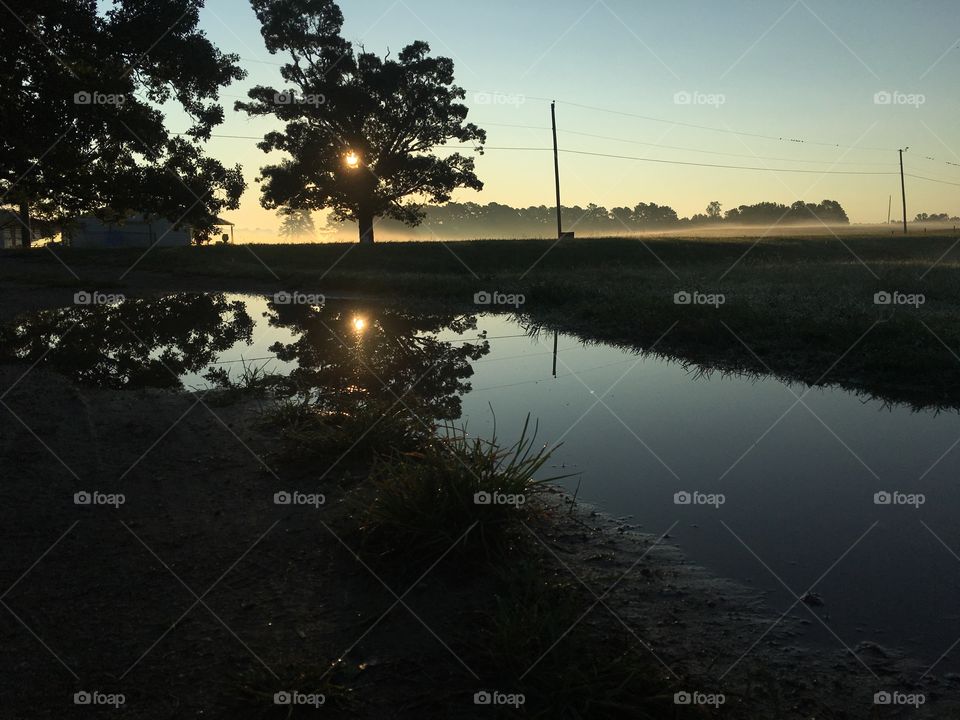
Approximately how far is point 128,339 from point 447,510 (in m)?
11.6

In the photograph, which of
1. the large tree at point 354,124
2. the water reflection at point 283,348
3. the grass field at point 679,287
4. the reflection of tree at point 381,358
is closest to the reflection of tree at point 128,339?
the water reflection at point 283,348

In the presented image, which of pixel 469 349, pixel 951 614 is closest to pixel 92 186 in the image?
pixel 469 349

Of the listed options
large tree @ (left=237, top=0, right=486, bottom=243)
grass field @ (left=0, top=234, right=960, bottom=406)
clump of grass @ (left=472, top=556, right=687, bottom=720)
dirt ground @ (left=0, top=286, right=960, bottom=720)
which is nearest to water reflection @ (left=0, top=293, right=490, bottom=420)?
dirt ground @ (left=0, top=286, right=960, bottom=720)

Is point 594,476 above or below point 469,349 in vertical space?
below

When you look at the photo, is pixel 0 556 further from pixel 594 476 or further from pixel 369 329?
pixel 369 329

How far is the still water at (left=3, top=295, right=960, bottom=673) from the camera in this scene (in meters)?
4.41

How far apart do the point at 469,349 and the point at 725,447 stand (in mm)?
6762

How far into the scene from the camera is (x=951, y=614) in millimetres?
4016

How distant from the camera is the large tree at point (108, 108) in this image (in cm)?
1295

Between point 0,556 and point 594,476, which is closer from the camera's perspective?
point 0,556

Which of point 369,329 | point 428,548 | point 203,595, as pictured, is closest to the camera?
point 203,595

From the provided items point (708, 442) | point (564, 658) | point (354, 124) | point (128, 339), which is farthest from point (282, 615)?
point (354, 124)

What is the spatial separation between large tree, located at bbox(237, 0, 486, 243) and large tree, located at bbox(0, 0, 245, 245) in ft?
87.6

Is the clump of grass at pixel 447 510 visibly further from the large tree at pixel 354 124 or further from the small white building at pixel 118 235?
the small white building at pixel 118 235
